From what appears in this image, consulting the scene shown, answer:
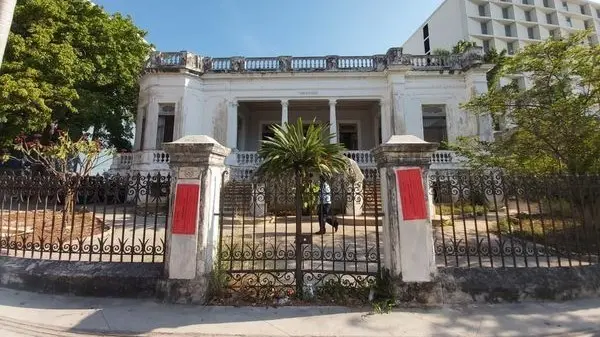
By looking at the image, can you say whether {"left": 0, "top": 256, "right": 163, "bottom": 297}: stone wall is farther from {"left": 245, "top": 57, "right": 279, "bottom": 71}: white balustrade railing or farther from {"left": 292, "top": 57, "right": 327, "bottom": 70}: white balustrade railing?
{"left": 292, "top": 57, "right": 327, "bottom": 70}: white balustrade railing

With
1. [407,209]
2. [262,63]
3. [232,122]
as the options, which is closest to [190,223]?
[407,209]

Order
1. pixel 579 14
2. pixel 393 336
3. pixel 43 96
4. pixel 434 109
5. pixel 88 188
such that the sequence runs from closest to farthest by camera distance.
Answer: pixel 393 336 → pixel 88 188 → pixel 43 96 → pixel 434 109 → pixel 579 14

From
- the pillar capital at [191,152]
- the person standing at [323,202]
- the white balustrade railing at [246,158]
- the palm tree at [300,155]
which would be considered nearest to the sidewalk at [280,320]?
the person standing at [323,202]

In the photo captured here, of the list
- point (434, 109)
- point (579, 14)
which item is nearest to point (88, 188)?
point (434, 109)

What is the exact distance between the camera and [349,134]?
1870cm

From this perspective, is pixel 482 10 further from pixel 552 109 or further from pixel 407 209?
pixel 407 209

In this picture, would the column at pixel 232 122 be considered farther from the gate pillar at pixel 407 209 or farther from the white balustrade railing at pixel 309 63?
the gate pillar at pixel 407 209

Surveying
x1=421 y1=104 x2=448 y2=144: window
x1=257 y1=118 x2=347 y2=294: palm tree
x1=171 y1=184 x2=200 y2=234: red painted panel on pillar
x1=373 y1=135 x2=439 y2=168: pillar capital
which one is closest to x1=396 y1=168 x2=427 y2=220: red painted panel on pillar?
x1=373 y1=135 x2=439 y2=168: pillar capital

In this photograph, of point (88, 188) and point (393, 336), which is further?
point (88, 188)

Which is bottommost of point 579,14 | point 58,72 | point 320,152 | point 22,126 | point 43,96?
point 320,152

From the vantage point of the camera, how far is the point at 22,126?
1250 cm

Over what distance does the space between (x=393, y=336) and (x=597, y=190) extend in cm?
419

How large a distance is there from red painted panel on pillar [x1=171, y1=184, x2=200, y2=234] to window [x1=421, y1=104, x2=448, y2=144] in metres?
13.7

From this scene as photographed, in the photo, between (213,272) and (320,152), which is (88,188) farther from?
(320,152)
